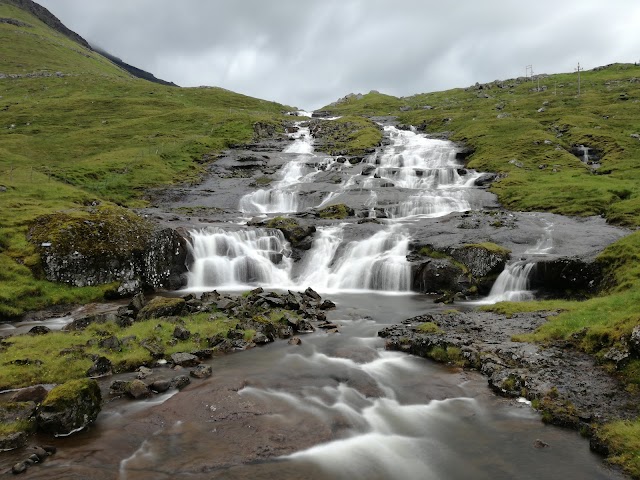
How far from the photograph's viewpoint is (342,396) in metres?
14.8

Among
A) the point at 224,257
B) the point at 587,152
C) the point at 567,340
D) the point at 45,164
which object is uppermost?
the point at 587,152

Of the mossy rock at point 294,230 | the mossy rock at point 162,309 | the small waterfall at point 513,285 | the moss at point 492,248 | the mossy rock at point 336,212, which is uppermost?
the mossy rock at point 336,212

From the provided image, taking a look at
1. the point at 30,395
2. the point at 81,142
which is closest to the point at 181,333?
the point at 30,395

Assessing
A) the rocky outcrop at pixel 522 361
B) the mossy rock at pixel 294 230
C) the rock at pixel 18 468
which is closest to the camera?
the rock at pixel 18 468

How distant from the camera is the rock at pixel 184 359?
54.4 ft

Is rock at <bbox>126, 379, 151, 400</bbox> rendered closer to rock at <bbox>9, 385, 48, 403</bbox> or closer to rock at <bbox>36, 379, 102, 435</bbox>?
rock at <bbox>36, 379, 102, 435</bbox>

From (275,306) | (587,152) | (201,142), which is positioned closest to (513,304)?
(275,306)

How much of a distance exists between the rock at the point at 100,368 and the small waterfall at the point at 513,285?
22593mm

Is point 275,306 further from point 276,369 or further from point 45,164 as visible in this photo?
point 45,164

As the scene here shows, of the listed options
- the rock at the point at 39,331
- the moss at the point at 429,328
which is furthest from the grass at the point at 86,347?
the moss at the point at 429,328

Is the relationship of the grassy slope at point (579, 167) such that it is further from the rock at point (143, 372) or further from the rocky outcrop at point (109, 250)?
the rocky outcrop at point (109, 250)

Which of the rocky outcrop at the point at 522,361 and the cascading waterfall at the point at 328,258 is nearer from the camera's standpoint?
the rocky outcrop at the point at 522,361

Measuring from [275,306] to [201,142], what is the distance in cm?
6892

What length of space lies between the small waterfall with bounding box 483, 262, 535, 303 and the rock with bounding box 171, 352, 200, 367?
19.5 m
